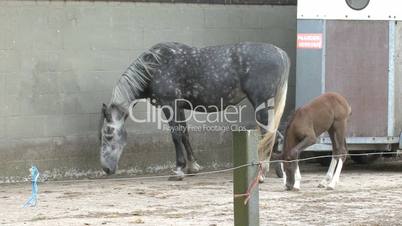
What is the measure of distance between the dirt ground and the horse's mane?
1139 mm

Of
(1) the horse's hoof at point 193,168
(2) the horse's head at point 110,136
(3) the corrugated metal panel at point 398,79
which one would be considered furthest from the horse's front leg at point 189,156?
(3) the corrugated metal panel at point 398,79

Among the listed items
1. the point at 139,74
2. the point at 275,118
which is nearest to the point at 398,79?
the point at 275,118

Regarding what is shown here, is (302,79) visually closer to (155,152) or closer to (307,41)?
(307,41)

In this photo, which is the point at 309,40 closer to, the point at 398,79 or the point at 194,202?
the point at 398,79

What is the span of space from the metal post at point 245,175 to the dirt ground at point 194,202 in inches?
75.5

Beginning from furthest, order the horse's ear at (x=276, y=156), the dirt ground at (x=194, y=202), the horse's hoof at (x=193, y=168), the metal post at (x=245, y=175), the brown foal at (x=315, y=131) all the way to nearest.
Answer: the horse's hoof at (x=193, y=168) → the horse's ear at (x=276, y=156) → the brown foal at (x=315, y=131) → the dirt ground at (x=194, y=202) → the metal post at (x=245, y=175)

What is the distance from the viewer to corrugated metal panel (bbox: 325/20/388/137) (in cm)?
1116

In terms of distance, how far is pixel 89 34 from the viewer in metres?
10.8

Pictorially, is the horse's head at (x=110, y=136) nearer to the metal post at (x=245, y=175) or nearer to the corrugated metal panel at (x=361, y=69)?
the corrugated metal panel at (x=361, y=69)

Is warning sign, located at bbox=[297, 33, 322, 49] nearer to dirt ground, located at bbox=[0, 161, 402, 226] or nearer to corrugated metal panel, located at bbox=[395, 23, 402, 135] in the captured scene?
corrugated metal panel, located at bbox=[395, 23, 402, 135]

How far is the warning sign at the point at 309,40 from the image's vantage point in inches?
439

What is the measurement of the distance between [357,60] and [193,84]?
238 cm

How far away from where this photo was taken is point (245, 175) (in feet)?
17.3

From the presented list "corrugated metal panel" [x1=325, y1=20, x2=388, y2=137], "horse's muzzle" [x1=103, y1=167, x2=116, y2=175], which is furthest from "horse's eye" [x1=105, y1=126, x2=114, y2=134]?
"corrugated metal panel" [x1=325, y1=20, x2=388, y2=137]
